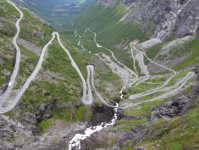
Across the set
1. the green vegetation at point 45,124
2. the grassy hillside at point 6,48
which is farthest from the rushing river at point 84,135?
the grassy hillside at point 6,48

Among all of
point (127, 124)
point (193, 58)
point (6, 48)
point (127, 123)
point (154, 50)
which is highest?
point (154, 50)

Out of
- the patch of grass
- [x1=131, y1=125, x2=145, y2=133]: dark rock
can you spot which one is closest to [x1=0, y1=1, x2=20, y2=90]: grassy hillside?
the patch of grass

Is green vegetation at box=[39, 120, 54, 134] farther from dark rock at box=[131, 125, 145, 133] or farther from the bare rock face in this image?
the bare rock face

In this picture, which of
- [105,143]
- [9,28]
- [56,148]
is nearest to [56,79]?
[56,148]

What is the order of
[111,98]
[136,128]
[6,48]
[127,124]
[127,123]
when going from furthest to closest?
[111,98] < [6,48] < [127,123] < [127,124] < [136,128]

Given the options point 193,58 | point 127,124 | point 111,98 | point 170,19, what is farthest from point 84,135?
point 170,19

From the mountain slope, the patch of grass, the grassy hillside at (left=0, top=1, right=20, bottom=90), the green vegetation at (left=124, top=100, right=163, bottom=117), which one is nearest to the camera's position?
the mountain slope

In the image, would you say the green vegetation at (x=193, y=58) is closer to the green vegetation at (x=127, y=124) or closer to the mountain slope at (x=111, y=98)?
the mountain slope at (x=111, y=98)

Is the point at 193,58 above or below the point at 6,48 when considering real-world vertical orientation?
below

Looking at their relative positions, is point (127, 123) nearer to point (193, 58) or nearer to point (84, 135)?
point (84, 135)
